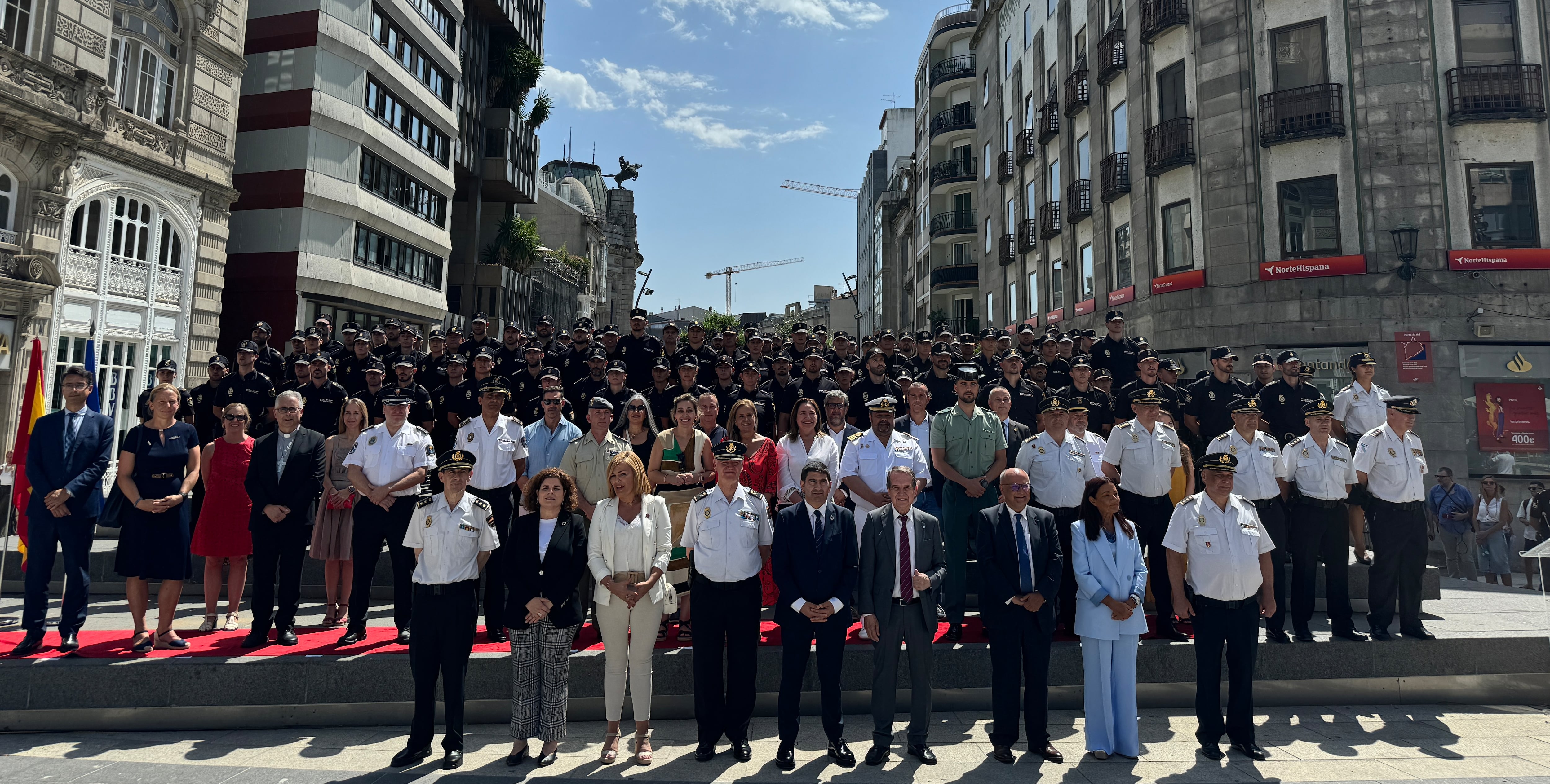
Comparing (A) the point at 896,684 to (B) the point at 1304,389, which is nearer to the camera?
(A) the point at 896,684

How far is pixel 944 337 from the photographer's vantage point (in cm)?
1145

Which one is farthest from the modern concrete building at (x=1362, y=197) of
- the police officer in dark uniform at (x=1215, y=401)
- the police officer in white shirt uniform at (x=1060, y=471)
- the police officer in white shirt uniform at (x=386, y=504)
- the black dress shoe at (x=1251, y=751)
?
the police officer in white shirt uniform at (x=386, y=504)

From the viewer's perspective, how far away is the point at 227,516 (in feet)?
23.8

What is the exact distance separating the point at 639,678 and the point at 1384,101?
20.9m

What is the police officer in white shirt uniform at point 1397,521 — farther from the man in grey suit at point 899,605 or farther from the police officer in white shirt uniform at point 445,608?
the police officer in white shirt uniform at point 445,608

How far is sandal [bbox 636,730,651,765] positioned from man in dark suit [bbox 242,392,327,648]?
3758 millimetres

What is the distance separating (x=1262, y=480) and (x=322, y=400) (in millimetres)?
11006

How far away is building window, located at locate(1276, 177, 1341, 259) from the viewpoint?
17.5 meters

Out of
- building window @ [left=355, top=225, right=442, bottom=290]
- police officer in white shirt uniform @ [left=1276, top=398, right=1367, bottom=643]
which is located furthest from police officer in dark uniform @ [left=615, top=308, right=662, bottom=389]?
building window @ [left=355, top=225, right=442, bottom=290]

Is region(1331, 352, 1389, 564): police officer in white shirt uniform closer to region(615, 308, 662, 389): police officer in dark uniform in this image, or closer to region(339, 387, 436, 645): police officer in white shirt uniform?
region(615, 308, 662, 389): police officer in dark uniform

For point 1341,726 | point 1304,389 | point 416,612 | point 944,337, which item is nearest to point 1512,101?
point 1304,389

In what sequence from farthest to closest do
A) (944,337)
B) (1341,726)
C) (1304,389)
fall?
1. (944,337)
2. (1304,389)
3. (1341,726)

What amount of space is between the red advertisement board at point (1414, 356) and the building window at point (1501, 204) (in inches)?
98.2

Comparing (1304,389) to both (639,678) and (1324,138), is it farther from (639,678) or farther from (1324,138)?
(1324,138)
